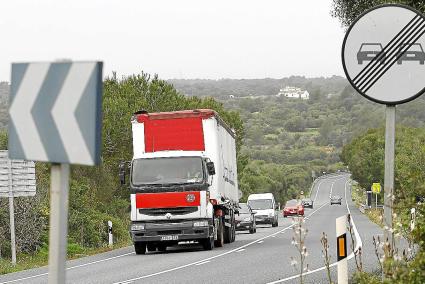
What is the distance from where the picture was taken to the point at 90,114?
4.96m

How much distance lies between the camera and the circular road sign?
7.31 meters

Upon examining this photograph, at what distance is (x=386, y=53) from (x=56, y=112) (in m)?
3.09

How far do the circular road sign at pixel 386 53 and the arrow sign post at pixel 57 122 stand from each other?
2.82 m

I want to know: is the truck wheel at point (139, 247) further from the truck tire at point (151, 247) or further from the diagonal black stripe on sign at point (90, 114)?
the diagonal black stripe on sign at point (90, 114)

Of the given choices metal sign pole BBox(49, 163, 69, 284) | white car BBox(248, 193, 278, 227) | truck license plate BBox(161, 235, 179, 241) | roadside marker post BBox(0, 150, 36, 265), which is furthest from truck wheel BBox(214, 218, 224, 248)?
white car BBox(248, 193, 278, 227)

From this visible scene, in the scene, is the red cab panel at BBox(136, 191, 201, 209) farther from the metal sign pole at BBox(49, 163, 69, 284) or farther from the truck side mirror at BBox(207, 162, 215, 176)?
the metal sign pole at BBox(49, 163, 69, 284)

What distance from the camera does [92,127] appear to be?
4.96 meters

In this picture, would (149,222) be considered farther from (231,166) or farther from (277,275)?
(277,275)

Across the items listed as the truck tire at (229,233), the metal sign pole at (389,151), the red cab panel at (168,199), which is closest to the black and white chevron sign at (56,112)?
the metal sign pole at (389,151)

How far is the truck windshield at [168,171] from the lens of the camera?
1011 inches

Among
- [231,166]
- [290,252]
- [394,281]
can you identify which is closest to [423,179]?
[394,281]

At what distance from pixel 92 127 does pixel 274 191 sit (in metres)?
157

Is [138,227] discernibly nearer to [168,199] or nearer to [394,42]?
[168,199]

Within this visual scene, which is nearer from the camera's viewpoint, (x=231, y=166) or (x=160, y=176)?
(x=160, y=176)
